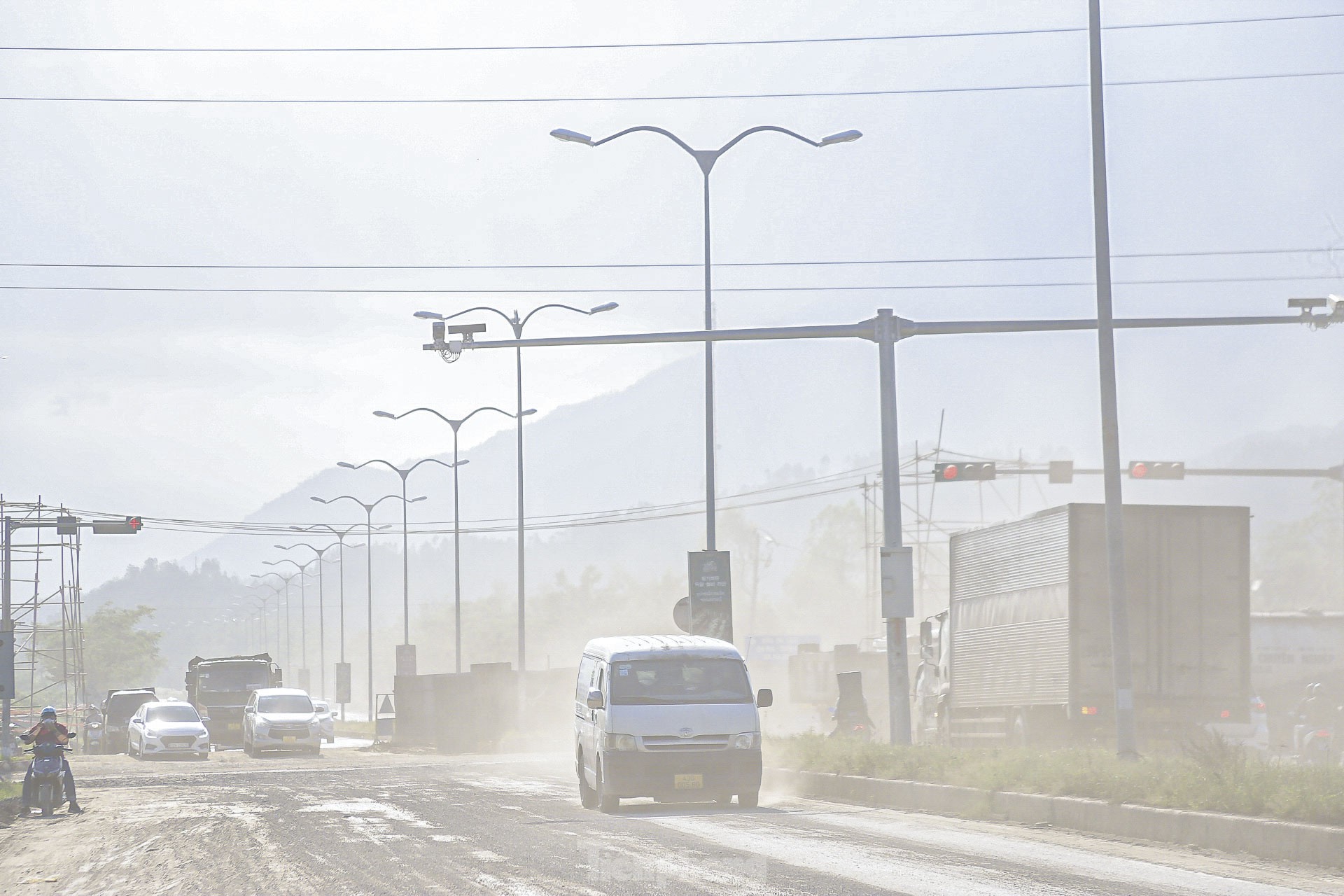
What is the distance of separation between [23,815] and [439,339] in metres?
9.28

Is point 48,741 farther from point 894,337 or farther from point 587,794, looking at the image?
point 894,337

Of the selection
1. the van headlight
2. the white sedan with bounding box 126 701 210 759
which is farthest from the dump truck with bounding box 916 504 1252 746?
the white sedan with bounding box 126 701 210 759

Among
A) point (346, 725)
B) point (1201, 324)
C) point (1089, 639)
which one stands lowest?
point (346, 725)

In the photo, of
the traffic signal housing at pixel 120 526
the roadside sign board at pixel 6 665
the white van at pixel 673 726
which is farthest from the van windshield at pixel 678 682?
the traffic signal housing at pixel 120 526

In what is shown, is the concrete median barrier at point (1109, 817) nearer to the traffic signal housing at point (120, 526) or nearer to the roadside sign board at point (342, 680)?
the traffic signal housing at point (120, 526)

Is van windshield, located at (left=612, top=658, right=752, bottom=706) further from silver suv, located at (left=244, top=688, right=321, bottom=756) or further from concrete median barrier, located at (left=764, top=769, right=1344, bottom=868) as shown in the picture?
silver suv, located at (left=244, top=688, right=321, bottom=756)

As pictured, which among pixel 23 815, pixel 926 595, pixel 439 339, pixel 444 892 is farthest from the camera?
pixel 926 595

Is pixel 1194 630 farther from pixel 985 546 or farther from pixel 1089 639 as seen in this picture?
pixel 985 546

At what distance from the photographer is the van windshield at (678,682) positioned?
758 inches

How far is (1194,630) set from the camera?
24.4 m

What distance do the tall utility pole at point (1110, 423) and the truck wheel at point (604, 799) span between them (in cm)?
572

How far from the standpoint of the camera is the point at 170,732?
136 ft

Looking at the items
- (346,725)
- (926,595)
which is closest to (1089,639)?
(346,725)

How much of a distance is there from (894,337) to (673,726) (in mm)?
7942
